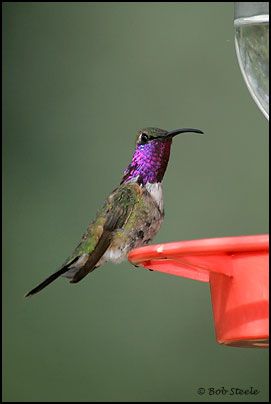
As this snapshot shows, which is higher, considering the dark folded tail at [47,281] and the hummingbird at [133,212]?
the hummingbird at [133,212]

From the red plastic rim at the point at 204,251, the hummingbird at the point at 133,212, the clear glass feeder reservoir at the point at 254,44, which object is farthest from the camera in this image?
the hummingbird at the point at 133,212

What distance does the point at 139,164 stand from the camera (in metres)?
2.83

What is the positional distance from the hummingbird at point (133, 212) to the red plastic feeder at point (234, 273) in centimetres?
70

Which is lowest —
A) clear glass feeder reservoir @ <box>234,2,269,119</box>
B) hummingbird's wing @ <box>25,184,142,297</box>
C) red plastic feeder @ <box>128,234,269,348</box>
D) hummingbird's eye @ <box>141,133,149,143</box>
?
red plastic feeder @ <box>128,234,269,348</box>

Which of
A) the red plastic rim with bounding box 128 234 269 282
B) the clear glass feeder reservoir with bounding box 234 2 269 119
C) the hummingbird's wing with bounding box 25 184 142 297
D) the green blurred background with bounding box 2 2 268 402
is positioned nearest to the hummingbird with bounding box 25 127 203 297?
the hummingbird's wing with bounding box 25 184 142 297

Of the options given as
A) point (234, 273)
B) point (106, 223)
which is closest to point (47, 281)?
point (106, 223)

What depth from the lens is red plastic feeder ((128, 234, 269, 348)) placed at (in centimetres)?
168

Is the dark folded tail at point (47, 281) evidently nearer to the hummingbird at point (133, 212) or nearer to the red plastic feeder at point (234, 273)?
the hummingbird at point (133, 212)

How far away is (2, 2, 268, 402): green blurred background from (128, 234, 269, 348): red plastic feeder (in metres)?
2.47

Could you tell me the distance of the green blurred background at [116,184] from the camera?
16.2ft

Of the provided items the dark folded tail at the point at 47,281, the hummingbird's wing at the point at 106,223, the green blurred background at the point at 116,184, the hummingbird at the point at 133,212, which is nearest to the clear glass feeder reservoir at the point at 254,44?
the hummingbird at the point at 133,212

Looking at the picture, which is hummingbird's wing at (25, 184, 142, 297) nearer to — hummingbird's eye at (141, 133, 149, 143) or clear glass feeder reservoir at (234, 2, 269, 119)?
hummingbird's eye at (141, 133, 149, 143)

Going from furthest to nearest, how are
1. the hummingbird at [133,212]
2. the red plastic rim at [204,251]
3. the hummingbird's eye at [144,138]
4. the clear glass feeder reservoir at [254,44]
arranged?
the hummingbird's eye at [144,138], the hummingbird at [133,212], the clear glass feeder reservoir at [254,44], the red plastic rim at [204,251]

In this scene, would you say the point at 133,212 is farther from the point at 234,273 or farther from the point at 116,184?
the point at 116,184
